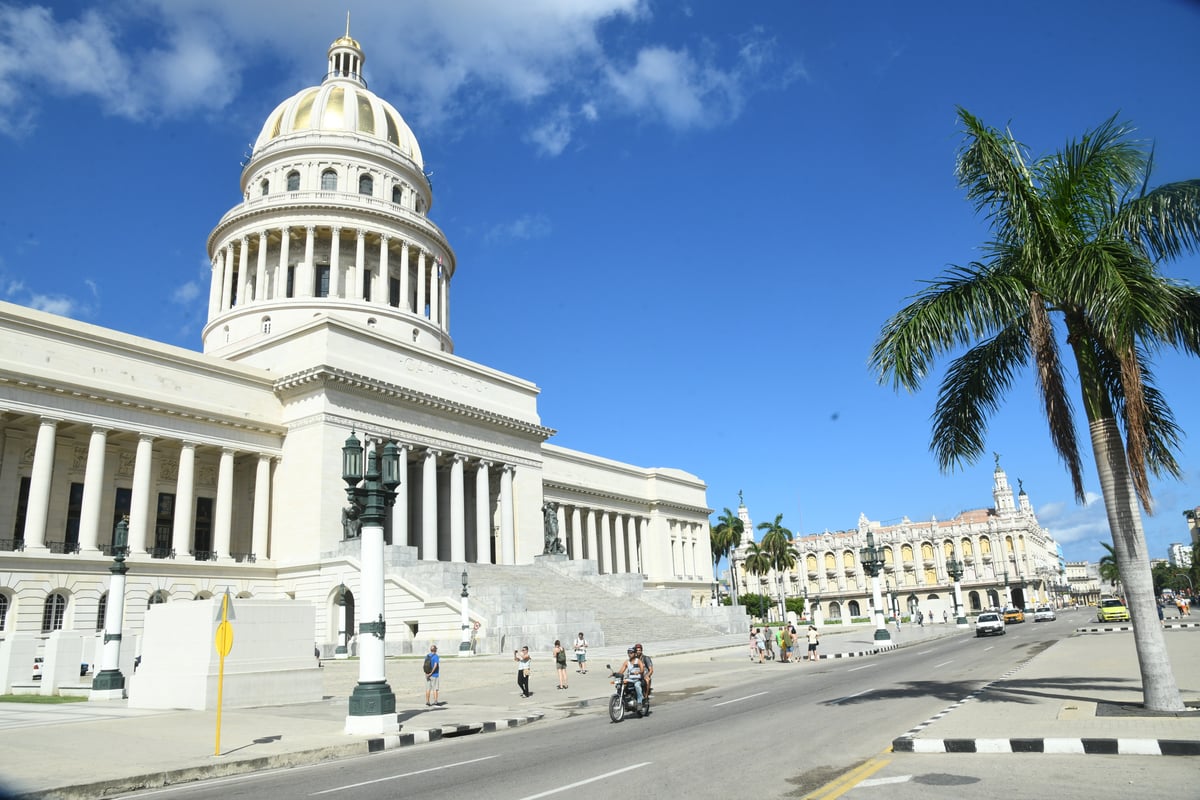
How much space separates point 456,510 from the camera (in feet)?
167

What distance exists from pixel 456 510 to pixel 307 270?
71.6 feet

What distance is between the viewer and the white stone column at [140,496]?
→ 38.7m

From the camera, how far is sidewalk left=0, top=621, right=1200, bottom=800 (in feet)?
36.4

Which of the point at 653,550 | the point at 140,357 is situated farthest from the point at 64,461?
the point at 653,550

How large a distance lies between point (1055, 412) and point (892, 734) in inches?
236

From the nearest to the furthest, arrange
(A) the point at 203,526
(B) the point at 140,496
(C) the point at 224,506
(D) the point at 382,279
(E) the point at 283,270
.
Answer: (B) the point at 140,496 → (C) the point at 224,506 → (A) the point at 203,526 → (E) the point at 283,270 → (D) the point at 382,279

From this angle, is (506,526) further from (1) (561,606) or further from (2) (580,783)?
(2) (580,783)

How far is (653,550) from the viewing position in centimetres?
7888

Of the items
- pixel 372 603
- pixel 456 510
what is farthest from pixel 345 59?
pixel 372 603

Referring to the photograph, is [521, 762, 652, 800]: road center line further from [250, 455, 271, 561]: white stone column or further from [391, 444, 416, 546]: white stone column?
[250, 455, 271, 561]: white stone column

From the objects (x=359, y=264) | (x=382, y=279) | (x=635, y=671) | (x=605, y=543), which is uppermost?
(x=359, y=264)

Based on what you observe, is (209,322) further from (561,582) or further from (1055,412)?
(1055,412)

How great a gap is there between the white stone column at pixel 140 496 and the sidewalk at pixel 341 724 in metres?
17.5

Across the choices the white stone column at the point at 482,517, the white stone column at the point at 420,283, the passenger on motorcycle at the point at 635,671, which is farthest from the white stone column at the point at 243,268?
the passenger on motorcycle at the point at 635,671
